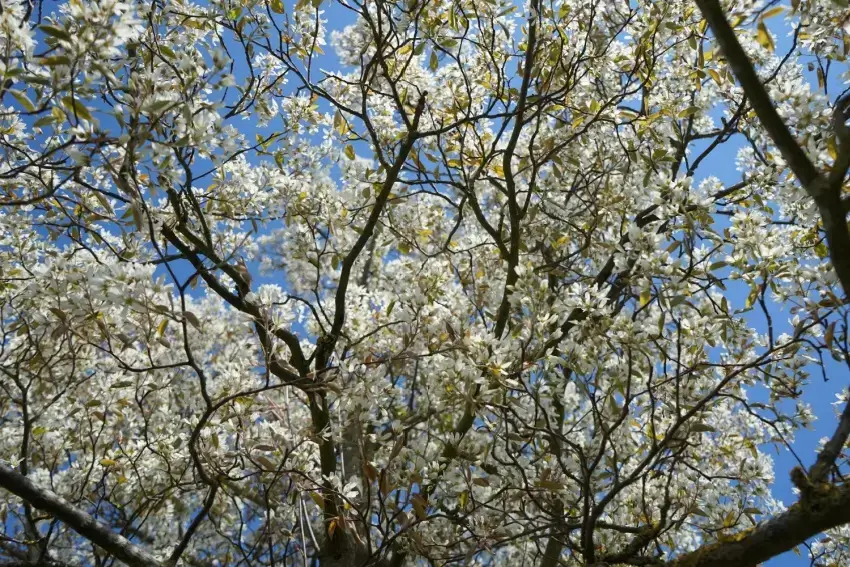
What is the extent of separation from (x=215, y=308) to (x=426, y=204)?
4554mm

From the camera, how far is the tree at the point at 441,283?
6.79 ft

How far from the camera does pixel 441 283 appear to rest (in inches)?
163

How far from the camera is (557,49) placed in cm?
343

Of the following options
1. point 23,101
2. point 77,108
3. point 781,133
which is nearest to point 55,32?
point 77,108

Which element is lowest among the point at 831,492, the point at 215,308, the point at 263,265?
the point at 831,492

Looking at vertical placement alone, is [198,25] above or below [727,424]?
above

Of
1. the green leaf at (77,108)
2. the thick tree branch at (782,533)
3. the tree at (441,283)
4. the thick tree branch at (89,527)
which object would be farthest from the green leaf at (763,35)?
the thick tree branch at (89,527)

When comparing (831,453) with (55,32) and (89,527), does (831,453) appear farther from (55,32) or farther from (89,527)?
(89,527)

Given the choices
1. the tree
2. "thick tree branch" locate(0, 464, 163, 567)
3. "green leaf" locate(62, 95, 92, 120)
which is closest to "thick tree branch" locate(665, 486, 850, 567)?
the tree

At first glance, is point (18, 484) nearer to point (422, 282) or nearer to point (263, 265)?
point (422, 282)

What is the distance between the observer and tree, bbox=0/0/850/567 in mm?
2068

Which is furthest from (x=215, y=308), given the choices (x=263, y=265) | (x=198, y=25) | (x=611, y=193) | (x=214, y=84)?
(x=214, y=84)

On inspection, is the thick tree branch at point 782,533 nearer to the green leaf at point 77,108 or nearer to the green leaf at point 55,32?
the green leaf at point 77,108

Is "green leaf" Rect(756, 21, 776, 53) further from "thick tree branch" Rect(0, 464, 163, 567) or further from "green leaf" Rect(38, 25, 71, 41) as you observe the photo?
"thick tree branch" Rect(0, 464, 163, 567)
